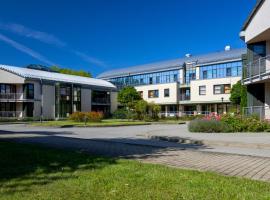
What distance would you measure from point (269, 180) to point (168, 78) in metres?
67.4

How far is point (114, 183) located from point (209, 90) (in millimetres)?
60483

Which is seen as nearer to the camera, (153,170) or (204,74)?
(153,170)

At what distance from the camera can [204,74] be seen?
67375 mm

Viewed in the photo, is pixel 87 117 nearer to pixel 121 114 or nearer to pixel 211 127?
pixel 211 127

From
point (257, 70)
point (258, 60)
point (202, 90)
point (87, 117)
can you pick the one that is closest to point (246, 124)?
point (257, 70)

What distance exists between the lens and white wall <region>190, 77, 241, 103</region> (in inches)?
2435

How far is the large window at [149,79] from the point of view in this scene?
7257cm

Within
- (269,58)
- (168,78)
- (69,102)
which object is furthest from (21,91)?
(269,58)

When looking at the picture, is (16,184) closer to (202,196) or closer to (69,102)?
(202,196)

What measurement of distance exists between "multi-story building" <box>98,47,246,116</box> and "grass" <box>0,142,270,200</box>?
2217 inches

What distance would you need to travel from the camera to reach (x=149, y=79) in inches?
3012

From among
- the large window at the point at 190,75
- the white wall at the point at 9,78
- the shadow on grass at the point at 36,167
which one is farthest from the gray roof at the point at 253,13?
the large window at the point at 190,75

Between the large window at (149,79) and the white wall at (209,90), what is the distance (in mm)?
6110

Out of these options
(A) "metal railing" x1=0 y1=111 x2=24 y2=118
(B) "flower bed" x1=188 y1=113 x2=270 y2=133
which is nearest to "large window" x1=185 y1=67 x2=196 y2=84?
(A) "metal railing" x1=0 y1=111 x2=24 y2=118
